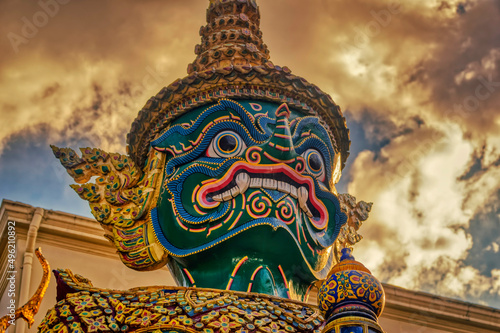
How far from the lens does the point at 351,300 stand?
409 cm

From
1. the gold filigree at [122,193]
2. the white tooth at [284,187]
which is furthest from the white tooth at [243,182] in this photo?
the gold filigree at [122,193]

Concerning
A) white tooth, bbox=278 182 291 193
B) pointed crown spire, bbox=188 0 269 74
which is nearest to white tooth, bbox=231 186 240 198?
white tooth, bbox=278 182 291 193

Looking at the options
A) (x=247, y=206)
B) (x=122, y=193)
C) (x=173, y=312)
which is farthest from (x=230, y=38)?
(x=173, y=312)

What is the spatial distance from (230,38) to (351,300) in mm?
3349

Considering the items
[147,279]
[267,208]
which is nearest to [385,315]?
[147,279]

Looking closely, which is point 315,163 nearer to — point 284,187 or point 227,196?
point 284,187

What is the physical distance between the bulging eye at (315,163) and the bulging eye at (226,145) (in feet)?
1.57

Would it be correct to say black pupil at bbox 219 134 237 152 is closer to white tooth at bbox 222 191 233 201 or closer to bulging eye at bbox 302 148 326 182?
white tooth at bbox 222 191 233 201

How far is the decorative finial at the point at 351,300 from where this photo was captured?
13.2 ft

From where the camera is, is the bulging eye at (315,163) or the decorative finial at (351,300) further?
the bulging eye at (315,163)

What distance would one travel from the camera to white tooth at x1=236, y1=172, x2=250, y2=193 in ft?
18.5

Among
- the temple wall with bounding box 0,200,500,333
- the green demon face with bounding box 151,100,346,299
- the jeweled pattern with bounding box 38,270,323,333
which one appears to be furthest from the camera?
the temple wall with bounding box 0,200,500,333

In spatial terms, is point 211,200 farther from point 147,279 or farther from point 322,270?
point 147,279

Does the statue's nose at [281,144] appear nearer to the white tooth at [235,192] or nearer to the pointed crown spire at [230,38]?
the white tooth at [235,192]
